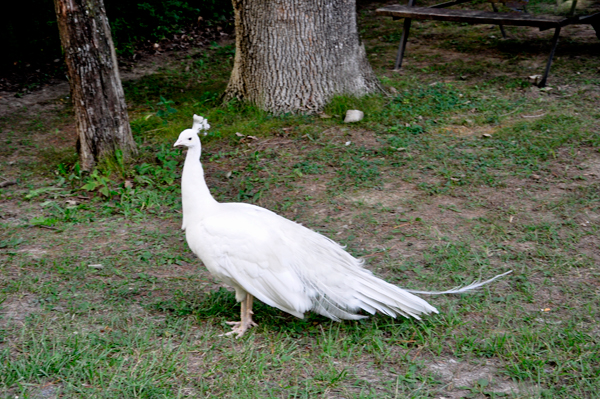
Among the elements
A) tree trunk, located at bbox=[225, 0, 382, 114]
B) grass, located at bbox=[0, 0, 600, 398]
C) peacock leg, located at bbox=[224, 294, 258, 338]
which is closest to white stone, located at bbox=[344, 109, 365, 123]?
grass, located at bbox=[0, 0, 600, 398]

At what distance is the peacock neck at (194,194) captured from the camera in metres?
3.55

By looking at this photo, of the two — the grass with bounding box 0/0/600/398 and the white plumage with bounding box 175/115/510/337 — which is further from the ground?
the white plumage with bounding box 175/115/510/337

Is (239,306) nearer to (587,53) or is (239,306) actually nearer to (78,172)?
(78,172)

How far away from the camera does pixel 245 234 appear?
132 inches

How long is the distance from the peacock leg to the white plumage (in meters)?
0.01

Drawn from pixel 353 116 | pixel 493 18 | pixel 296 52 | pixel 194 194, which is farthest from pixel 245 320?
pixel 493 18

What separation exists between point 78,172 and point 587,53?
740cm

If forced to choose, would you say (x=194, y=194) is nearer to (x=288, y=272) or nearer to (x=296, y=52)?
(x=288, y=272)

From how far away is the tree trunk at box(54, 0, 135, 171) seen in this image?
5.08 meters

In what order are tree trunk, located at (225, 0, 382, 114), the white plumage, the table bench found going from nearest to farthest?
the white plumage, tree trunk, located at (225, 0, 382, 114), the table bench

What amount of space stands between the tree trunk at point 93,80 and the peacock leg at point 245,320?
268 cm

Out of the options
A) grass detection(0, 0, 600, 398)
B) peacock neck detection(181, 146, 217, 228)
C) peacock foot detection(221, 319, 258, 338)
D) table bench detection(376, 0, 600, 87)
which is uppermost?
table bench detection(376, 0, 600, 87)

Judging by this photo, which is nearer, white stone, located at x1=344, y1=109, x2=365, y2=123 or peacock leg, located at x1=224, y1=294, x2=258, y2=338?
peacock leg, located at x1=224, y1=294, x2=258, y2=338

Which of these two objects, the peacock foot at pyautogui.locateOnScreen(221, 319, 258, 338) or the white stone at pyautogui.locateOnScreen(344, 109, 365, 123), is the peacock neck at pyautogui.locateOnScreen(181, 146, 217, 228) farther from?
the white stone at pyautogui.locateOnScreen(344, 109, 365, 123)
